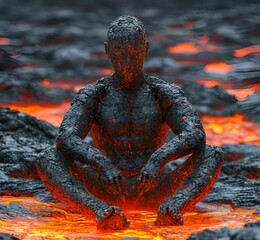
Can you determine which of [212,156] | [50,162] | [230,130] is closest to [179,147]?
[212,156]

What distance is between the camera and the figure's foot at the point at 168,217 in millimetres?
6535

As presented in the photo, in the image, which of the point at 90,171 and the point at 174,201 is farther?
the point at 90,171

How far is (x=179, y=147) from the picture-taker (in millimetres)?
7074

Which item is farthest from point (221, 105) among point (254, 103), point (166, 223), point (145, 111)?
point (166, 223)

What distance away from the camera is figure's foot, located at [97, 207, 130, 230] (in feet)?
21.1

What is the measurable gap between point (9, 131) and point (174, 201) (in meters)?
4.96

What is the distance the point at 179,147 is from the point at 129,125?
2.38ft

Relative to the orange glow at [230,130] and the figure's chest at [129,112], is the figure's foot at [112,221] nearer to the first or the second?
the figure's chest at [129,112]

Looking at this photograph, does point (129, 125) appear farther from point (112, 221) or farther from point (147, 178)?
point (112, 221)

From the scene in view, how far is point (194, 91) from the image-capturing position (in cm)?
1493

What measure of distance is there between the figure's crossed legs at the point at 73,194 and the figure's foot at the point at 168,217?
325mm

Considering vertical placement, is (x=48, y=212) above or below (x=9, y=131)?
below

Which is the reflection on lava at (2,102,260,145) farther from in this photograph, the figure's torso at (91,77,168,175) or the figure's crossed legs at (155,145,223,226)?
the figure's crossed legs at (155,145,223,226)

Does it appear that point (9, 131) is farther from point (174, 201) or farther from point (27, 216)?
point (174, 201)
